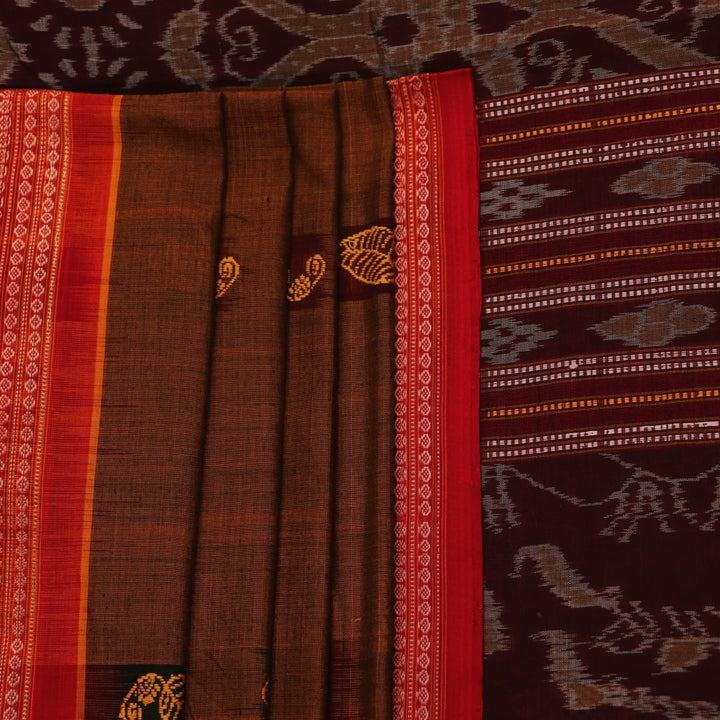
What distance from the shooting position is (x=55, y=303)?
1259mm

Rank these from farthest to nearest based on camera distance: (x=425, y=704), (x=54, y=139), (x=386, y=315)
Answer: (x=54, y=139), (x=386, y=315), (x=425, y=704)

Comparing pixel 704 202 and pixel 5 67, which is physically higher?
pixel 5 67

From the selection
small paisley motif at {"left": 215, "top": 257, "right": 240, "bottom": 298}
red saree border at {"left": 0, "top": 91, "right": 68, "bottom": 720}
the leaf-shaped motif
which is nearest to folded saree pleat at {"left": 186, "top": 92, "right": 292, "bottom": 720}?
small paisley motif at {"left": 215, "top": 257, "right": 240, "bottom": 298}

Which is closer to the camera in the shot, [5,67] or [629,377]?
[629,377]

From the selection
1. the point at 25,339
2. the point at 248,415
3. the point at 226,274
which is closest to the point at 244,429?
the point at 248,415

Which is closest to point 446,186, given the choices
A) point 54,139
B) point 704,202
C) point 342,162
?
point 342,162

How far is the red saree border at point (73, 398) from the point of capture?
1138 millimetres

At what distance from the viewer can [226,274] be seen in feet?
4.24

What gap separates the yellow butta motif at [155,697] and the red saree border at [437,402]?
0.97 feet

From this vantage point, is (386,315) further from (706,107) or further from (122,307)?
(706,107)

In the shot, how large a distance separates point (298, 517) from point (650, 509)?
1.60 ft

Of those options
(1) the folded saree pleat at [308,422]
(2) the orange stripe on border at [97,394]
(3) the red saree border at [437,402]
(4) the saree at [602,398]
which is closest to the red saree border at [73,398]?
(2) the orange stripe on border at [97,394]

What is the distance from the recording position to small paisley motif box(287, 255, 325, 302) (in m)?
1.28

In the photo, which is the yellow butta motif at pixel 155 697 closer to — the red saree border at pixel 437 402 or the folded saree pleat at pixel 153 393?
the folded saree pleat at pixel 153 393
